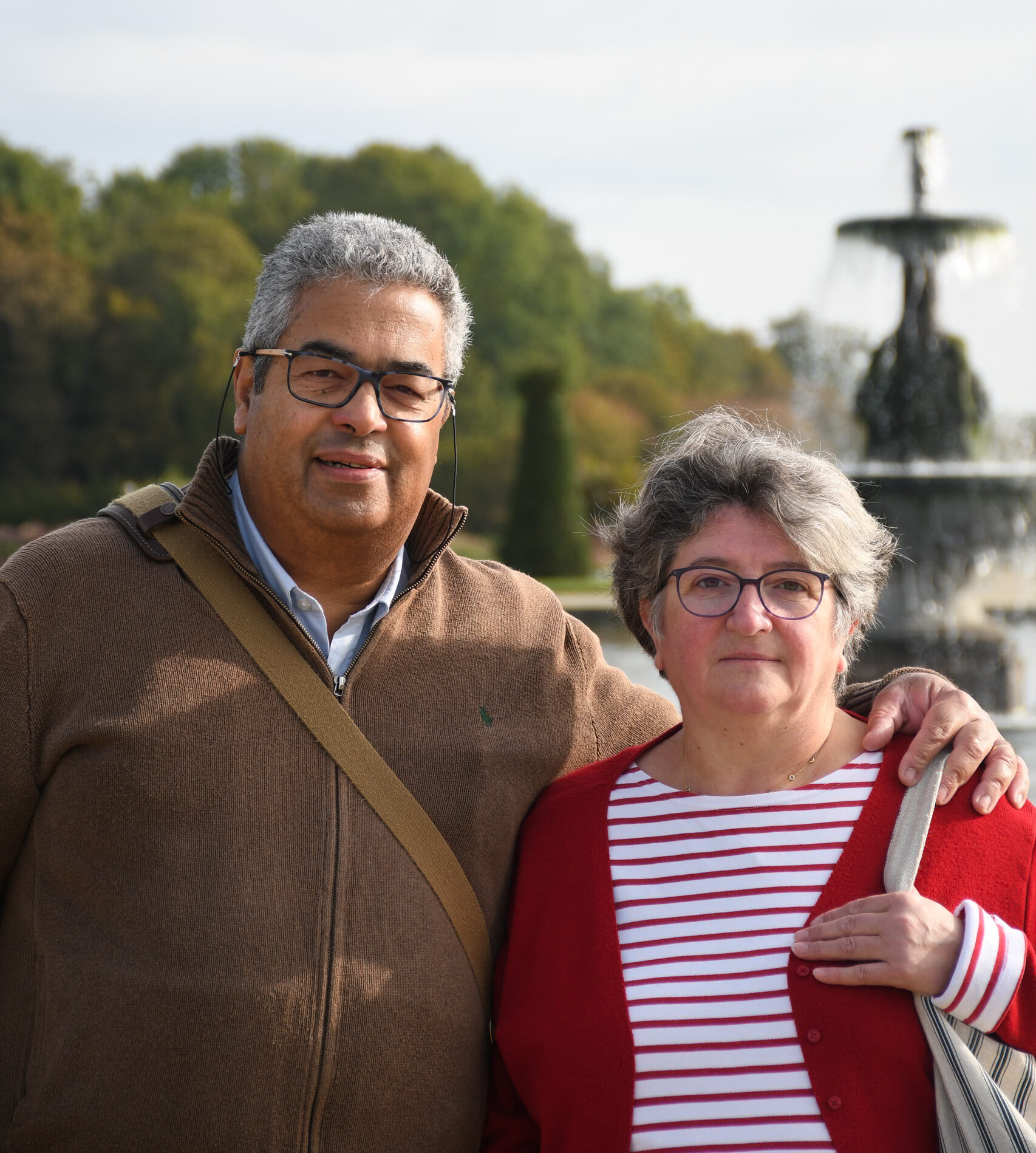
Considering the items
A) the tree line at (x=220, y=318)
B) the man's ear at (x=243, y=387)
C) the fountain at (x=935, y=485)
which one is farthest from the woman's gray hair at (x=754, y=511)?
the tree line at (x=220, y=318)

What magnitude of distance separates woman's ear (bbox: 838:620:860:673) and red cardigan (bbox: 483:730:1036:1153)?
19cm

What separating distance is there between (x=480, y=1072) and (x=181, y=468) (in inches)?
1306

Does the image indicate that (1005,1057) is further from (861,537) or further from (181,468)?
(181,468)

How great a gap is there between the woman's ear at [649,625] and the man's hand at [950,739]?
1.40ft

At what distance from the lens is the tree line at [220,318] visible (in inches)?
1329

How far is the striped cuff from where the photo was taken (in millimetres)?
2115

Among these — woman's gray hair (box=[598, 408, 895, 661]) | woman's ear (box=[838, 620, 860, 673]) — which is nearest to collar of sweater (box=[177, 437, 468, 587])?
woman's gray hair (box=[598, 408, 895, 661])

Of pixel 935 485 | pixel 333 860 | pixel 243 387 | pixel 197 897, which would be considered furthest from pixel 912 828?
pixel 935 485

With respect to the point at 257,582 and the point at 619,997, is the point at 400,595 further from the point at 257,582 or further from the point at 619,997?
the point at 619,997

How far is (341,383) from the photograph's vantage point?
8.56 ft

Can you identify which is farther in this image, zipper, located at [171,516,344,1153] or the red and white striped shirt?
zipper, located at [171,516,344,1153]

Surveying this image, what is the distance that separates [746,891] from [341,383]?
4.09 ft

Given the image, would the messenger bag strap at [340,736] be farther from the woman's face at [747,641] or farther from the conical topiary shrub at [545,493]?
the conical topiary shrub at [545,493]

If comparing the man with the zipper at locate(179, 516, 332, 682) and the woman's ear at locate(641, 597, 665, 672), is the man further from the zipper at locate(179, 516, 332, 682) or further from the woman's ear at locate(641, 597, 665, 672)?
the woman's ear at locate(641, 597, 665, 672)
